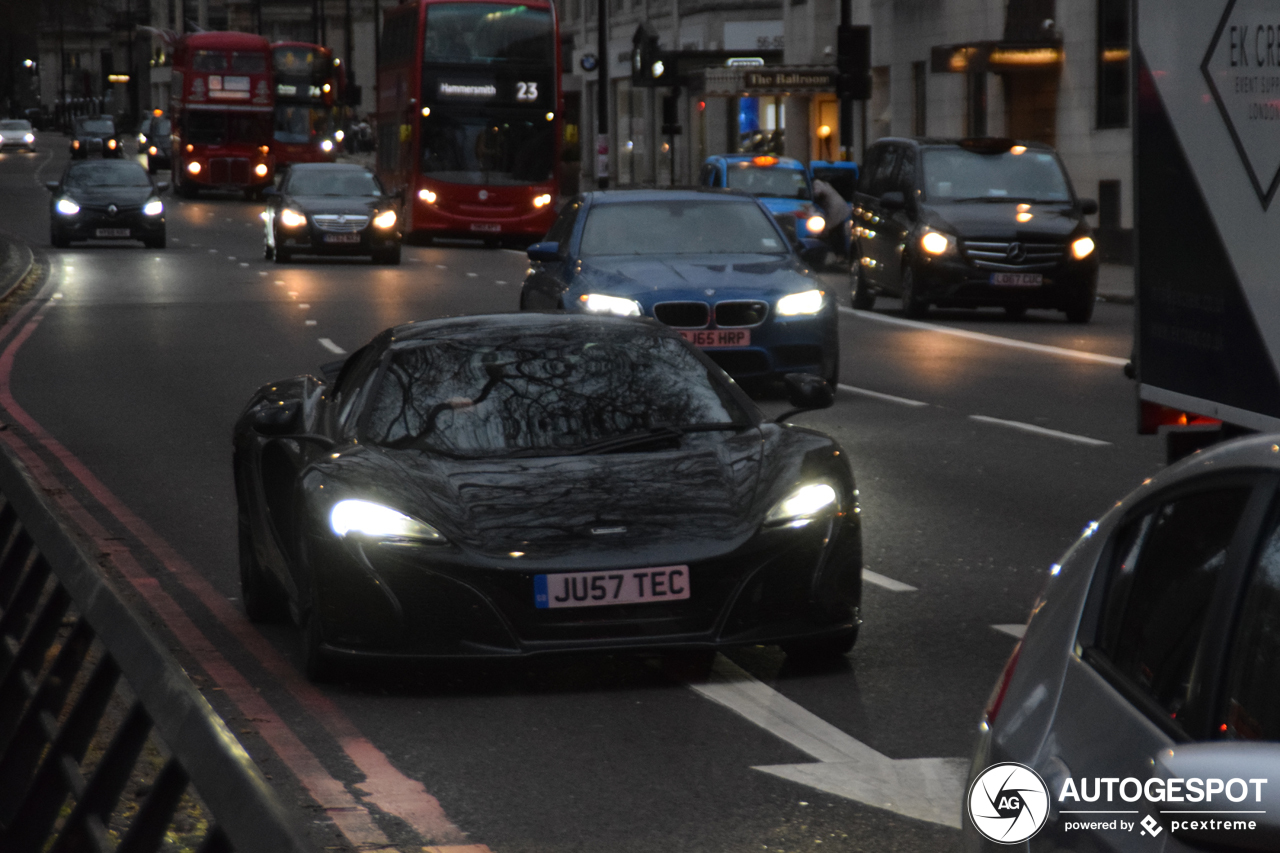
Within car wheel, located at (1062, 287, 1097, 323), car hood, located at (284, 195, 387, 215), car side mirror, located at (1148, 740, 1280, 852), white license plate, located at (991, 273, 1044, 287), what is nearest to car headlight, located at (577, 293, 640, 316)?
white license plate, located at (991, 273, 1044, 287)

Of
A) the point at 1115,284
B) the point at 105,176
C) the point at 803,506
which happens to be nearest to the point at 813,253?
the point at 803,506

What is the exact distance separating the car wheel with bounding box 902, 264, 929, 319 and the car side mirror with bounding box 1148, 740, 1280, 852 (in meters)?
22.4

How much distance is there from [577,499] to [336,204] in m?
29.6

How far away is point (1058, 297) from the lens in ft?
81.2

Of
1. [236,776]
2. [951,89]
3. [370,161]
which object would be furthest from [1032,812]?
[370,161]

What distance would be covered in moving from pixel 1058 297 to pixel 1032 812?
71.9ft

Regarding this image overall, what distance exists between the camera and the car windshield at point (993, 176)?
82.4 feet

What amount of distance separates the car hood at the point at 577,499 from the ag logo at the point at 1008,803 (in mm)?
3492

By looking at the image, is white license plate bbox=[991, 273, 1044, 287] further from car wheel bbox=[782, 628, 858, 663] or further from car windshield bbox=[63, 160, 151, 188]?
car windshield bbox=[63, 160, 151, 188]

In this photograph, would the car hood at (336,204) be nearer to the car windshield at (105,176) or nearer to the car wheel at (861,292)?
the car windshield at (105,176)

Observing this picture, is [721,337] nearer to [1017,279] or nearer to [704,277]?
→ [704,277]

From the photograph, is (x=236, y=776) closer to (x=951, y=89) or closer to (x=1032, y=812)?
A: (x=1032, y=812)

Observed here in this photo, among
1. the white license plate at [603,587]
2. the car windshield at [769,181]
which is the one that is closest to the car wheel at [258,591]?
the white license plate at [603,587]

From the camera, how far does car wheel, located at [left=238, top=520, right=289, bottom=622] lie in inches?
329
